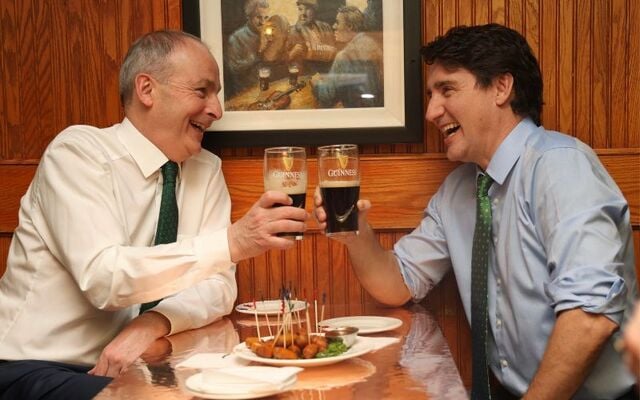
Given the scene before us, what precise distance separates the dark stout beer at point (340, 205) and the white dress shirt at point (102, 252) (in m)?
0.32

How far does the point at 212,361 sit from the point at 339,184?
509mm

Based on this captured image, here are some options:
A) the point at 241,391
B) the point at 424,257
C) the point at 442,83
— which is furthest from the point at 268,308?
the point at 241,391

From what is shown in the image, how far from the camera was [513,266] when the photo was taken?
2213mm

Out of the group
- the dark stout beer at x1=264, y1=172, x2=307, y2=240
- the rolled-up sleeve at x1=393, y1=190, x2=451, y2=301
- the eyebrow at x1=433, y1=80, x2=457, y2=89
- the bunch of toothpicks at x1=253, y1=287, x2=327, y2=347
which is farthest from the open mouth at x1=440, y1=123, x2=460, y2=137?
the dark stout beer at x1=264, y1=172, x2=307, y2=240

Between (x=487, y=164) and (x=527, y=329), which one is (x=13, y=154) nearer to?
(x=487, y=164)

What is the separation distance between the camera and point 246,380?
4.34ft

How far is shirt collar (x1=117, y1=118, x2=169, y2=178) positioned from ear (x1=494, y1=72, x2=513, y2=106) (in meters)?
1.04

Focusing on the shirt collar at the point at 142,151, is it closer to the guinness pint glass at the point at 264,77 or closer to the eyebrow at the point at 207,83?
the eyebrow at the point at 207,83

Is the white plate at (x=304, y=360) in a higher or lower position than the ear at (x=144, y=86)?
lower

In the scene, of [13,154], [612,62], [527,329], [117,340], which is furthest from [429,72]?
[13,154]

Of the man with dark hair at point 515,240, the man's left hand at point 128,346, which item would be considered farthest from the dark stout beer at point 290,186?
the man's left hand at point 128,346

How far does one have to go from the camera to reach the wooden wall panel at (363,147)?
2725 mm

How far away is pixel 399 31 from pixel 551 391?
135cm

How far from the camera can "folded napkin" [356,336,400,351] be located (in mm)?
1730
